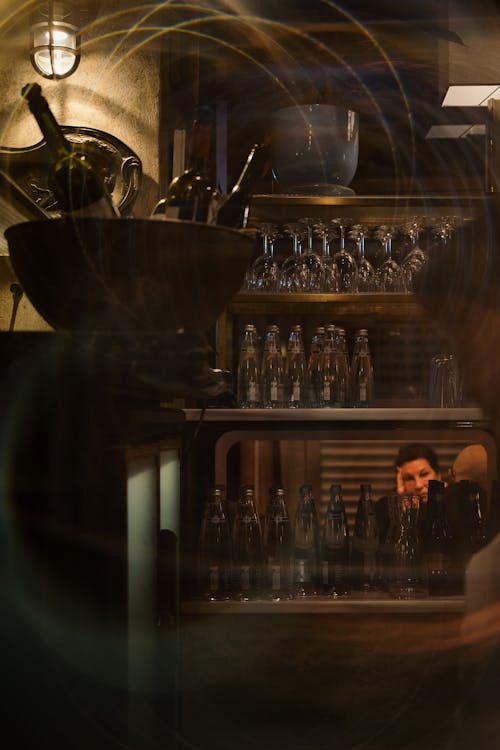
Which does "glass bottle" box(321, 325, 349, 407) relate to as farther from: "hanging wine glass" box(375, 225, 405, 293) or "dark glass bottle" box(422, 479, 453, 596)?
"dark glass bottle" box(422, 479, 453, 596)

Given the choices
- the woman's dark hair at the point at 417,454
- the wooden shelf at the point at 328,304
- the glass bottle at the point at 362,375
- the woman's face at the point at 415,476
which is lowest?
the woman's face at the point at 415,476

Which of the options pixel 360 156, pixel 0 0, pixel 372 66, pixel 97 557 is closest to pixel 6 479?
pixel 97 557

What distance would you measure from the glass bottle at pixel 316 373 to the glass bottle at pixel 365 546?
0.95 feet

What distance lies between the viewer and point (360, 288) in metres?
2.06

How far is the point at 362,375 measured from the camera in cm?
206

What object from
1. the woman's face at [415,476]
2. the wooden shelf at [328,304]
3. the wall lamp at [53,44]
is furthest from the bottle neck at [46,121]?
the woman's face at [415,476]

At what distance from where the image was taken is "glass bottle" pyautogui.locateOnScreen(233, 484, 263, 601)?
1.93 metres

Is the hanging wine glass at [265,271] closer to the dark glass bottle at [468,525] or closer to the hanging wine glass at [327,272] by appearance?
the hanging wine glass at [327,272]

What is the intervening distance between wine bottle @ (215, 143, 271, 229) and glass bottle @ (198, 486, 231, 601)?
1237 millimetres

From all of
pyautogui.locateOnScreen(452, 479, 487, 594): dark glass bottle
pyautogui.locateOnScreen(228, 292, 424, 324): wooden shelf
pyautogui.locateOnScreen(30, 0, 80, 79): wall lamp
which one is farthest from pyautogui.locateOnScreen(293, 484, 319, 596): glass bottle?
pyautogui.locateOnScreen(30, 0, 80, 79): wall lamp

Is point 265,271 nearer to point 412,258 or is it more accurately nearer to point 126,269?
point 412,258

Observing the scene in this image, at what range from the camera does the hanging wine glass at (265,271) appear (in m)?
2.05

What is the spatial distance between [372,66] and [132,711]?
8.55 feet

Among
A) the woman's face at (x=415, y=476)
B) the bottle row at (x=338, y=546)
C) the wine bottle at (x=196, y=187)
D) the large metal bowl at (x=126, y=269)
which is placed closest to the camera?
the large metal bowl at (x=126, y=269)
